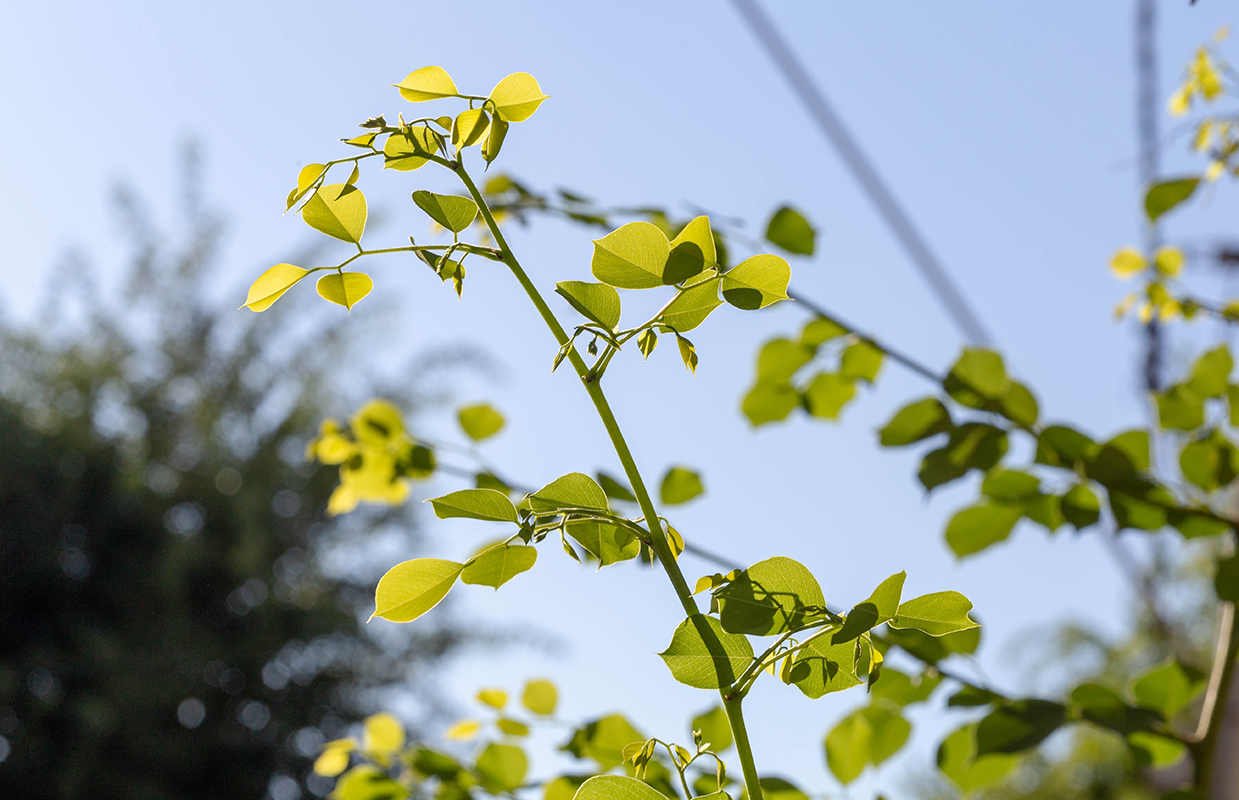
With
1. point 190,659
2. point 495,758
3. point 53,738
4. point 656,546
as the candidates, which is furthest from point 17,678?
point 656,546

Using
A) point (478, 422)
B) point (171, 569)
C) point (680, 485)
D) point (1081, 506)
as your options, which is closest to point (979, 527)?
point (1081, 506)

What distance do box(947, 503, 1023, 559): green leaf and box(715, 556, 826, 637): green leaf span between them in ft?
0.91

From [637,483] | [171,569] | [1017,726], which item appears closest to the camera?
[637,483]

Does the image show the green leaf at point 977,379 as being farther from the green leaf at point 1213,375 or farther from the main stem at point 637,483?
the main stem at point 637,483

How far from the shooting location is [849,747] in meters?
0.36

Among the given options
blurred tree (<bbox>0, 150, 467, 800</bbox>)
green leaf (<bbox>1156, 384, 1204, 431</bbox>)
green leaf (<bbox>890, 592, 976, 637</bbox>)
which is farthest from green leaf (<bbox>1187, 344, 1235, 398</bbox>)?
blurred tree (<bbox>0, 150, 467, 800</bbox>)

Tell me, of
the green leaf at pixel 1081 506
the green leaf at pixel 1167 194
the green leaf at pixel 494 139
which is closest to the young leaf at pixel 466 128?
the green leaf at pixel 494 139

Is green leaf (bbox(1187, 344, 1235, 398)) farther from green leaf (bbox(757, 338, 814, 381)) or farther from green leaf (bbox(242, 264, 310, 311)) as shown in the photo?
green leaf (bbox(242, 264, 310, 311))

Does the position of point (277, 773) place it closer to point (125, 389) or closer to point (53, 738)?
point (53, 738)

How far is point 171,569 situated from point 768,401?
296 centimetres

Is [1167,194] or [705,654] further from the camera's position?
[1167,194]

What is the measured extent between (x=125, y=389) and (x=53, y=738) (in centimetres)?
130

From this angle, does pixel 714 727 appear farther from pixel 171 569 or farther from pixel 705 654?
pixel 171 569

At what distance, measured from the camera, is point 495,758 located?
362 millimetres
